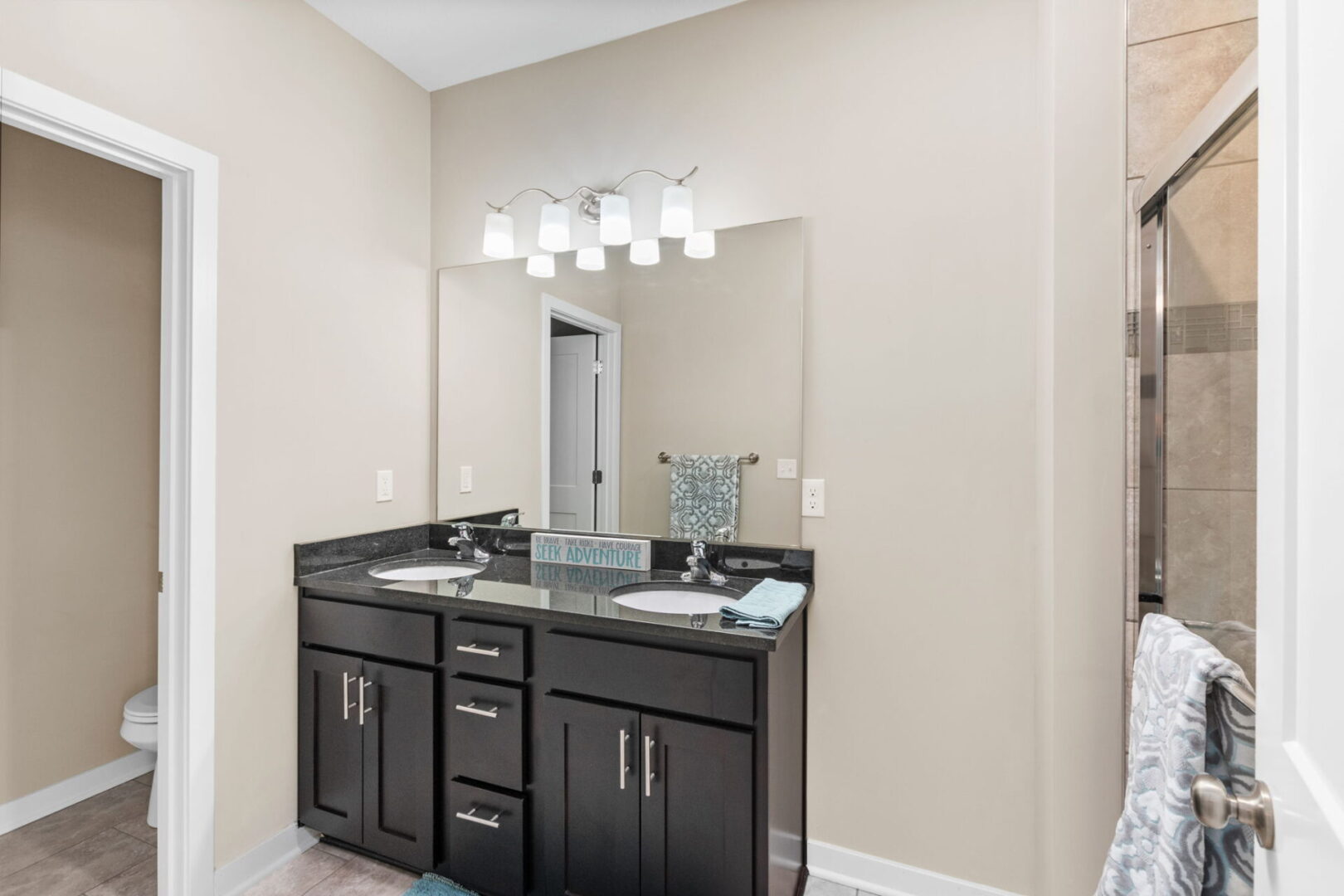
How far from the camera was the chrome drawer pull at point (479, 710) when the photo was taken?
1752 mm

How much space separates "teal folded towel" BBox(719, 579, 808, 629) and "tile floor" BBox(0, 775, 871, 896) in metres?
0.87

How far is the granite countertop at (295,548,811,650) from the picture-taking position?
1522 millimetres

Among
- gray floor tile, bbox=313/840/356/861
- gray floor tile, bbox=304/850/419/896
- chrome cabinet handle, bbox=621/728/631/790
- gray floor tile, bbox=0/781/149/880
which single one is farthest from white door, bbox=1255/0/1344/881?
gray floor tile, bbox=0/781/149/880

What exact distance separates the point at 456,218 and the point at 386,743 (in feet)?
5.92

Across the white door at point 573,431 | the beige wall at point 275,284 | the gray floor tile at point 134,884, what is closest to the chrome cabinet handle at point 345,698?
the beige wall at point 275,284

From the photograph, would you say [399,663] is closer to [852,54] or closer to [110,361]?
[110,361]

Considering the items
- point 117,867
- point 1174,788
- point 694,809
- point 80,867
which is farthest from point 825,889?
point 80,867

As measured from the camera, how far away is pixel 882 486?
1875 millimetres

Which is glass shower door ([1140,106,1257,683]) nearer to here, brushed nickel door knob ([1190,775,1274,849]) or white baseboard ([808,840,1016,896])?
brushed nickel door knob ([1190,775,1274,849])

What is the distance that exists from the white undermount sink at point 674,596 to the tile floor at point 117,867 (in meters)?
0.84

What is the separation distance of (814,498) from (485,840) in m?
Result: 1.29

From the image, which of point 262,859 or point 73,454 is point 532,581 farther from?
point 73,454

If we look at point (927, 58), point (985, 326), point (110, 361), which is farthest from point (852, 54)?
point (110, 361)

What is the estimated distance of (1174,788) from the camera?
898 mm
